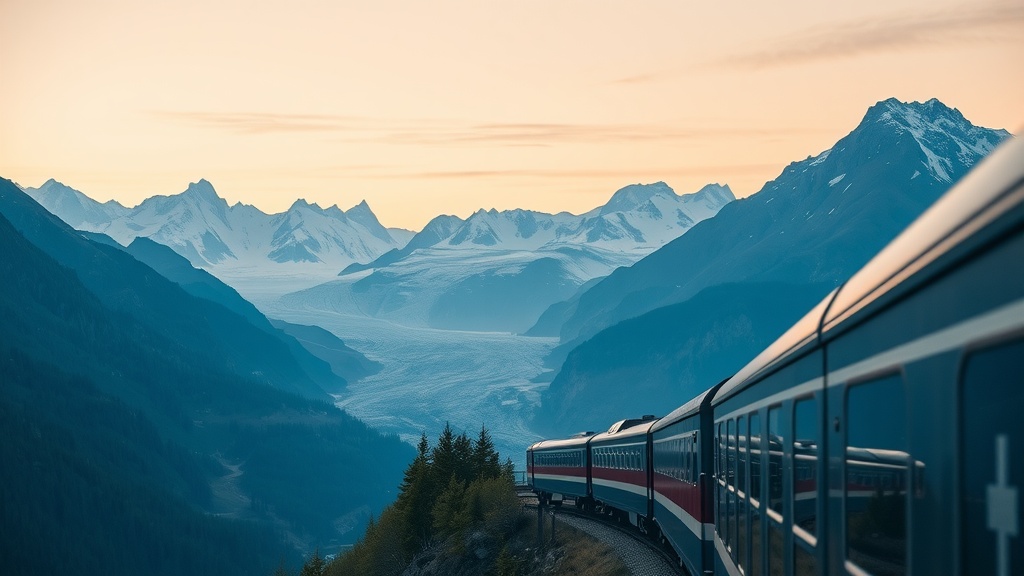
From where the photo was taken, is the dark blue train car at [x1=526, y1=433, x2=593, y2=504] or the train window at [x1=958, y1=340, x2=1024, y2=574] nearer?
the train window at [x1=958, y1=340, x2=1024, y2=574]

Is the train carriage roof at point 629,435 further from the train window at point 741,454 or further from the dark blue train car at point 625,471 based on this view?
the train window at point 741,454

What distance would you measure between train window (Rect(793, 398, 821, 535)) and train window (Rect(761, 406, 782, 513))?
0.81 metres

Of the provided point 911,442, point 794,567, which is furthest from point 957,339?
point 794,567

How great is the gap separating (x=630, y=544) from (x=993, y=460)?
38063mm

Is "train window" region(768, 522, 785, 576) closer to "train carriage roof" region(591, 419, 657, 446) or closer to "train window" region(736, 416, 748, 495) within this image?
"train window" region(736, 416, 748, 495)

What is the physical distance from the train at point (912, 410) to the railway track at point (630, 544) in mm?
22654

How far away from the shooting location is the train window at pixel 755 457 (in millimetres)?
11164

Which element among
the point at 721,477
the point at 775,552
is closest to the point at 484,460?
the point at 721,477

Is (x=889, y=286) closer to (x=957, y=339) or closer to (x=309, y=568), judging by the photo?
(x=957, y=339)

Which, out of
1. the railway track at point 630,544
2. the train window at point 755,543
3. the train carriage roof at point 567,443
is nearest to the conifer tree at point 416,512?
the train carriage roof at point 567,443

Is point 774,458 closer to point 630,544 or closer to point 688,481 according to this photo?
point 688,481

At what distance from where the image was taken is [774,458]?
10008 millimetres

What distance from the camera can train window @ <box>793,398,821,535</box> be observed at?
804cm

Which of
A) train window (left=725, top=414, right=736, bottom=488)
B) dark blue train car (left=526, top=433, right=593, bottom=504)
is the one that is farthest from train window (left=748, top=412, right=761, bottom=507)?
dark blue train car (left=526, top=433, right=593, bottom=504)
